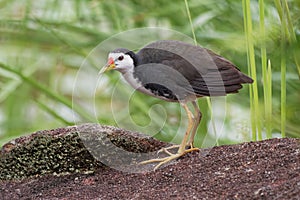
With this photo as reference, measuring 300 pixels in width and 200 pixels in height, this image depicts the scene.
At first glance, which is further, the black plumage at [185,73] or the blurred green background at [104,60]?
the blurred green background at [104,60]

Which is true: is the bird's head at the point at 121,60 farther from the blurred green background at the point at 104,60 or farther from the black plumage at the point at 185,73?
the blurred green background at the point at 104,60

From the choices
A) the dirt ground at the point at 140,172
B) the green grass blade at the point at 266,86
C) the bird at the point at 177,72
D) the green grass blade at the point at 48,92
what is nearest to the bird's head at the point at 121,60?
the bird at the point at 177,72

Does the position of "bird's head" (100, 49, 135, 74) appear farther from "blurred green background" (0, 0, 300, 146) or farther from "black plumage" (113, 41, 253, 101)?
"blurred green background" (0, 0, 300, 146)

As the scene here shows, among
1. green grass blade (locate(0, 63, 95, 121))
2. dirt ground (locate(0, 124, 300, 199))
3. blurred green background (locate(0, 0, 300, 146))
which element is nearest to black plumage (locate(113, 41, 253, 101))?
dirt ground (locate(0, 124, 300, 199))

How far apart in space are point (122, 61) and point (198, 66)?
0.57 feet

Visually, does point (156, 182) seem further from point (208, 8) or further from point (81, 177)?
point (208, 8)

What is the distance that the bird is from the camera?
168 cm

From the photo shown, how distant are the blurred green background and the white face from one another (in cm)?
40

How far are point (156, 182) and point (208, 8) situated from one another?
93 centimetres

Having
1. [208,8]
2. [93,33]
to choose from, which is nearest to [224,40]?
[208,8]

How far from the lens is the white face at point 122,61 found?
1.71 meters

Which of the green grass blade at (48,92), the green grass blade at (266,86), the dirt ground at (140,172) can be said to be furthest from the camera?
the green grass blade at (48,92)

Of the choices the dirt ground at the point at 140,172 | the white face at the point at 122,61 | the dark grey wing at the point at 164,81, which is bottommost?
the dirt ground at the point at 140,172

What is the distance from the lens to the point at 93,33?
2.45m
